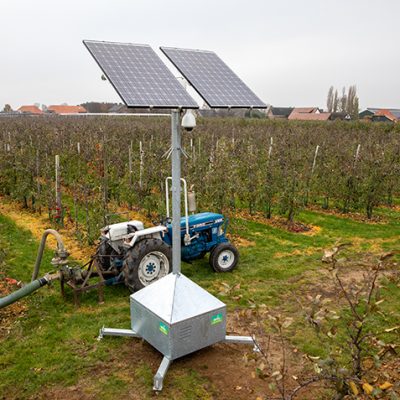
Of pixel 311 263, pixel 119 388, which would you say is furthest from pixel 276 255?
pixel 119 388

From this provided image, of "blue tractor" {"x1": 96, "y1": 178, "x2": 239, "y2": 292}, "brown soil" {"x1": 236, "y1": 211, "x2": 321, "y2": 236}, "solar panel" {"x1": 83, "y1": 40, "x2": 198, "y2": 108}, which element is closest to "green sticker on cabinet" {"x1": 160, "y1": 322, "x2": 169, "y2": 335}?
"blue tractor" {"x1": 96, "y1": 178, "x2": 239, "y2": 292}

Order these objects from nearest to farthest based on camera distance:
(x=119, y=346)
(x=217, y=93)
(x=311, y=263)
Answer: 1. (x=119, y=346)
2. (x=217, y=93)
3. (x=311, y=263)

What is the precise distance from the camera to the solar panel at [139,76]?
4.76 meters

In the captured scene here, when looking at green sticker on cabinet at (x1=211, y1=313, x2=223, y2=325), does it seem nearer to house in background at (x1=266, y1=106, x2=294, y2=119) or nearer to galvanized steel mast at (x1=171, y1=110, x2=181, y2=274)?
galvanized steel mast at (x1=171, y1=110, x2=181, y2=274)

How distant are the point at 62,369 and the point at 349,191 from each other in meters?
9.34

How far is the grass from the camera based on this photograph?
4079mm

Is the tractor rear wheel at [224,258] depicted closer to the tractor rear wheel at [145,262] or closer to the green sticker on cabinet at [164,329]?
the tractor rear wheel at [145,262]

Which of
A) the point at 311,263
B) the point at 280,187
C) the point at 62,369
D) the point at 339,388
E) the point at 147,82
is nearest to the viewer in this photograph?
the point at 339,388

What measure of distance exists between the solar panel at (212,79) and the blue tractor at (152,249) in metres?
1.35

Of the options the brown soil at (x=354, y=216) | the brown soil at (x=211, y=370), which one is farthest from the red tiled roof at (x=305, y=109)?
the brown soil at (x=211, y=370)

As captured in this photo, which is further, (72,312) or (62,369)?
(72,312)

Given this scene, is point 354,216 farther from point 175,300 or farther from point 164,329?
point 164,329

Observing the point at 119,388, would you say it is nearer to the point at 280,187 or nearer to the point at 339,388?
the point at 339,388

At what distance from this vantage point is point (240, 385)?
4055 millimetres
